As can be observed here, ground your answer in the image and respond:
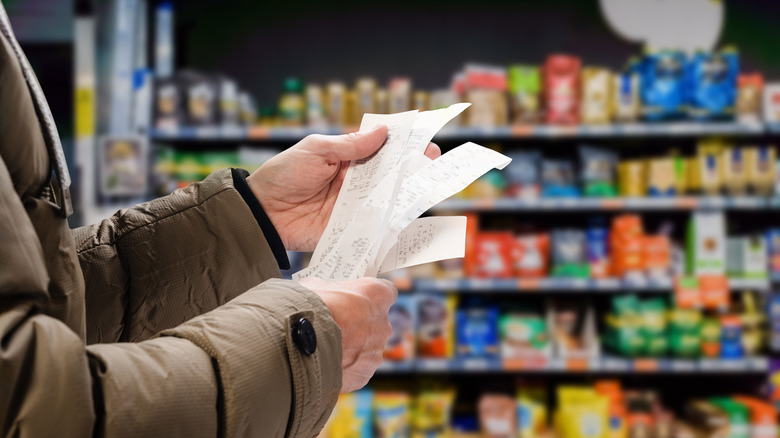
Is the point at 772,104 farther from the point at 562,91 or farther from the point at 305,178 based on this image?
the point at 305,178

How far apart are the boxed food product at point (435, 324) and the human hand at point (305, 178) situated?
1811 mm

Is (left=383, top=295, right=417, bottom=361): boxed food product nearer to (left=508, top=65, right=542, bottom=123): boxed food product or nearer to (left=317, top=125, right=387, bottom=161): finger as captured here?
(left=508, top=65, right=542, bottom=123): boxed food product

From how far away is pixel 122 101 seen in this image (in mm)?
2979

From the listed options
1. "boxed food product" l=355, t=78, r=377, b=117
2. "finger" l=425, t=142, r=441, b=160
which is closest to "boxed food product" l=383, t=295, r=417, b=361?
"boxed food product" l=355, t=78, r=377, b=117

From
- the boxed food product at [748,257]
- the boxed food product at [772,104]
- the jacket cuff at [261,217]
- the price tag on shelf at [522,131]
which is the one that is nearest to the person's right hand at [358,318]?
the jacket cuff at [261,217]

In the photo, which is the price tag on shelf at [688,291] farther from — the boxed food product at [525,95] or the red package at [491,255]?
the boxed food product at [525,95]

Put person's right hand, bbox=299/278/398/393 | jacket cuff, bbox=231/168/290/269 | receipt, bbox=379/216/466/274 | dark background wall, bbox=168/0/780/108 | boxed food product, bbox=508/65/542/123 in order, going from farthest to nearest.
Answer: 1. dark background wall, bbox=168/0/780/108
2. boxed food product, bbox=508/65/542/123
3. jacket cuff, bbox=231/168/290/269
4. receipt, bbox=379/216/466/274
5. person's right hand, bbox=299/278/398/393

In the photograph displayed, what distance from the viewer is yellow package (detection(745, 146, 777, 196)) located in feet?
9.46

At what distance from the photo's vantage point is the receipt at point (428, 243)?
0.91 m

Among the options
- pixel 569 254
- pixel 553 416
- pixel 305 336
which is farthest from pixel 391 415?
pixel 305 336

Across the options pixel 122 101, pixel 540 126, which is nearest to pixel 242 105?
pixel 122 101

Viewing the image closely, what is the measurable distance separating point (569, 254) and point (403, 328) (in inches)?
34.3

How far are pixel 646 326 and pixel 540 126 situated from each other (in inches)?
42.0

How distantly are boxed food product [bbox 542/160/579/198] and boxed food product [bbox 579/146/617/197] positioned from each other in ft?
0.21
